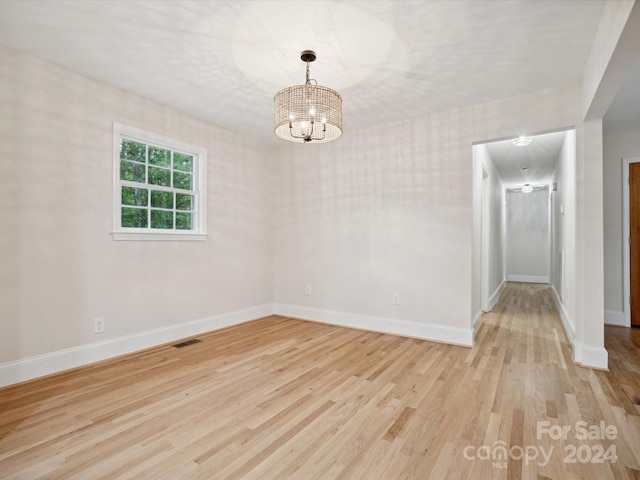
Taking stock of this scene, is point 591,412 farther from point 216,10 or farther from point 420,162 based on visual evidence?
point 216,10

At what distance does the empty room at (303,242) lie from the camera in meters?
1.89

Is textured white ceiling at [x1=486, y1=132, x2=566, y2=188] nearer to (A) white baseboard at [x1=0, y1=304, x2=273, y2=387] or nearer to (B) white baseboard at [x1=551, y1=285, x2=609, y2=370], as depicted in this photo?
(B) white baseboard at [x1=551, y1=285, x2=609, y2=370]

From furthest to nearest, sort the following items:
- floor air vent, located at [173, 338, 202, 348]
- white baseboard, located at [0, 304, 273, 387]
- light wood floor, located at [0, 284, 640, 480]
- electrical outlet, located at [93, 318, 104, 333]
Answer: floor air vent, located at [173, 338, 202, 348] → electrical outlet, located at [93, 318, 104, 333] → white baseboard, located at [0, 304, 273, 387] → light wood floor, located at [0, 284, 640, 480]

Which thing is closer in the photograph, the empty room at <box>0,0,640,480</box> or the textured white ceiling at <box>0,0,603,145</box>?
the empty room at <box>0,0,640,480</box>

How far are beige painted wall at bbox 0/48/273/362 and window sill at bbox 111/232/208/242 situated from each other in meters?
0.06

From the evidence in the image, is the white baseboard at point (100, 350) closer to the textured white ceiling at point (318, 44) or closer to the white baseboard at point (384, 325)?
the white baseboard at point (384, 325)

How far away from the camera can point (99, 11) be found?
2152 millimetres

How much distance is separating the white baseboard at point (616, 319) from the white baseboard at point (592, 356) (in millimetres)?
2159

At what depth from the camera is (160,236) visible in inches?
141

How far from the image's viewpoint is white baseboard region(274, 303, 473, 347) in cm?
361

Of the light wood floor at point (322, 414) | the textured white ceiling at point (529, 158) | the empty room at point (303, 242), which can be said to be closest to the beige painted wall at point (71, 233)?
the empty room at point (303, 242)

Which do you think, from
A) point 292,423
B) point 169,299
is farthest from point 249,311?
point 292,423

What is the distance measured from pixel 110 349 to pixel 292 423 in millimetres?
2135

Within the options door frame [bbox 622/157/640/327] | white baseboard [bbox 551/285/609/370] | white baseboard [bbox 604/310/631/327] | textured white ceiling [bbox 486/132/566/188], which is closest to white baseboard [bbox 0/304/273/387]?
white baseboard [bbox 551/285/609/370]
